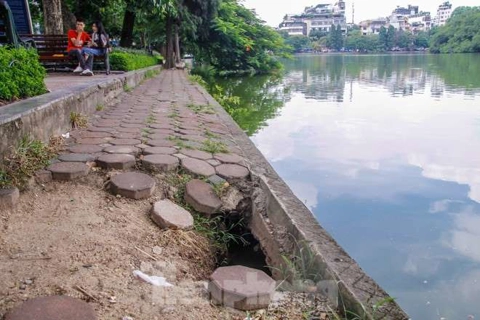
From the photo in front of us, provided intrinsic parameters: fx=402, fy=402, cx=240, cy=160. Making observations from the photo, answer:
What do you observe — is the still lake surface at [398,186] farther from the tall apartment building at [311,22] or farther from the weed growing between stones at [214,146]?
the tall apartment building at [311,22]

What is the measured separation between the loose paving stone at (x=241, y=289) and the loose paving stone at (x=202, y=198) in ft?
2.11

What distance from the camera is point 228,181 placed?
2482 millimetres

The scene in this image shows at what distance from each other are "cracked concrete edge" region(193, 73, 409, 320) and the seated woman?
534cm

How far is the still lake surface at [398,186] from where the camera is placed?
240 centimetres

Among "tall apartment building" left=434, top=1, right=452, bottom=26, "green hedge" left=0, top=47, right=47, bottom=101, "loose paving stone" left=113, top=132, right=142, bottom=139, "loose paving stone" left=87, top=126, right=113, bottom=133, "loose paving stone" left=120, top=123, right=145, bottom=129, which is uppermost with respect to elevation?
"tall apartment building" left=434, top=1, right=452, bottom=26

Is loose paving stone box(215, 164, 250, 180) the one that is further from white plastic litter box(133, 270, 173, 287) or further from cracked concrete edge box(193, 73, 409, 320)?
white plastic litter box(133, 270, 173, 287)

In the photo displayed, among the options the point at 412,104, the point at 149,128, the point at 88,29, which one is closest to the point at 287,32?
the point at 88,29

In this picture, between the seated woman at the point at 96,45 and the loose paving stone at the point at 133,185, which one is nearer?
the loose paving stone at the point at 133,185

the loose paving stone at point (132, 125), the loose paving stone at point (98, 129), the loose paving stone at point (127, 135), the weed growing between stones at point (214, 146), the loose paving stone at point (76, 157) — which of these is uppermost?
the loose paving stone at point (98, 129)

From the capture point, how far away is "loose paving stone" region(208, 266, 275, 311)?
1372mm

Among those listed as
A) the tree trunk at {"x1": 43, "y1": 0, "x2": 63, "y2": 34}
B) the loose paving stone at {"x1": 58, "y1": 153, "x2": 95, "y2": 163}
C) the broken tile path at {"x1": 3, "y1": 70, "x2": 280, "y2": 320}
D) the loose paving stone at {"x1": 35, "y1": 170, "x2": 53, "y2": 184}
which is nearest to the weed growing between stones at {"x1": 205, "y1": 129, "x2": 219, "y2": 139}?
the broken tile path at {"x1": 3, "y1": 70, "x2": 280, "y2": 320}

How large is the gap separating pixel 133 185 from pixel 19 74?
161 centimetres

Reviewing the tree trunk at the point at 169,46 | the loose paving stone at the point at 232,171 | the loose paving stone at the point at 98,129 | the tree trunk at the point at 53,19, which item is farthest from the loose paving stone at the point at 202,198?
the tree trunk at the point at 169,46

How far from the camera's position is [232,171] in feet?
8.54
